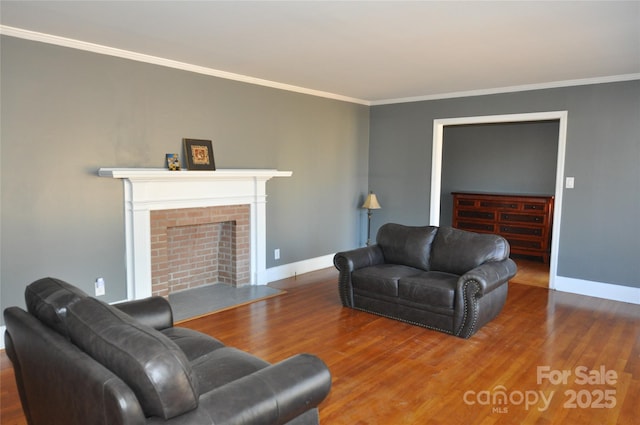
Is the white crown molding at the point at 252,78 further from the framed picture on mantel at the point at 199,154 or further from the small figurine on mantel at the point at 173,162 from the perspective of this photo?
the small figurine on mantel at the point at 173,162

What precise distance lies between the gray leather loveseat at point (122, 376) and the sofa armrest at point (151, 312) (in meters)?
0.61

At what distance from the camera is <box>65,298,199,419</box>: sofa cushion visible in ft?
4.73

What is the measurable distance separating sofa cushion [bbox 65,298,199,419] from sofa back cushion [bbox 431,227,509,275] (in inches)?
126

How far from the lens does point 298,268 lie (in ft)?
19.6

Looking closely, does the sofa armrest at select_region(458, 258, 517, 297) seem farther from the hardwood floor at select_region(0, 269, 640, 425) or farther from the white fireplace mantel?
the white fireplace mantel

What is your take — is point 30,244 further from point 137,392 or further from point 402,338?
point 402,338

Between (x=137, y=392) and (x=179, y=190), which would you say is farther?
(x=179, y=190)

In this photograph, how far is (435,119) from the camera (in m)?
6.24

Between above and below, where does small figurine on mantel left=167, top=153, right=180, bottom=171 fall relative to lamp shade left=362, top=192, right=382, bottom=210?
above

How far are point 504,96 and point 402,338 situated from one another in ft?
11.6

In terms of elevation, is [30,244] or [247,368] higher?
[30,244]

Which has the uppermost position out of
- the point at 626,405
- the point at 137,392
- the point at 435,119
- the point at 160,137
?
the point at 435,119

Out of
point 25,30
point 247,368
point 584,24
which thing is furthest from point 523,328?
point 25,30

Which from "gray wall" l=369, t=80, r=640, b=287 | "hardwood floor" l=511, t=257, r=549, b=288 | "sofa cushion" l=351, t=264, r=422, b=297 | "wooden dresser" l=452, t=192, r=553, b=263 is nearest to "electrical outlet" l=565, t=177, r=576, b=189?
"gray wall" l=369, t=80, r=640, b=287
